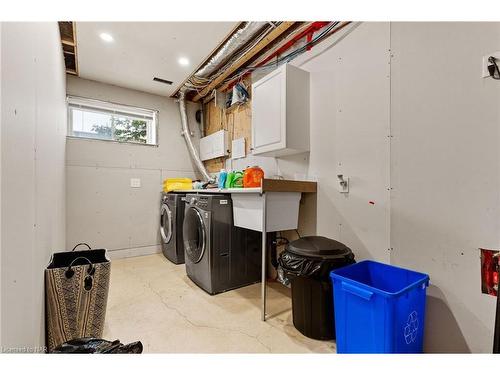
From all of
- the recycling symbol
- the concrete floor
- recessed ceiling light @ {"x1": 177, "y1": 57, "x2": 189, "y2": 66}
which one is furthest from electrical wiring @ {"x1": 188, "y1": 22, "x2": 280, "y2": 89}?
the concrete floor

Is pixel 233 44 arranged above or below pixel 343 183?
above

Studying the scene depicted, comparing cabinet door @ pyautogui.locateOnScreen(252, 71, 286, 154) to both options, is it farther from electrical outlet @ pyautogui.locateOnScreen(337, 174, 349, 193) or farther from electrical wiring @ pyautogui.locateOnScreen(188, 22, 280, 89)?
electrical outlet @ pyautogui.locateOnScreen(337, 174, 349, 193)

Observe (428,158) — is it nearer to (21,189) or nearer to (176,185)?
(21,189)

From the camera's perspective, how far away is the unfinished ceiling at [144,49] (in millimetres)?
2129

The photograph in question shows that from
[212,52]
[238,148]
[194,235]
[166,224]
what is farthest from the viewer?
[166,224]

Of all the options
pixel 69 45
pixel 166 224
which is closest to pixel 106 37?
pixel 69 45

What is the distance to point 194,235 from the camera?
8.04 feet

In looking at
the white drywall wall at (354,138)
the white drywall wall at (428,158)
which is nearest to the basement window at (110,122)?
the white drywall wall at (354,138)

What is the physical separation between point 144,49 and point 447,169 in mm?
2926

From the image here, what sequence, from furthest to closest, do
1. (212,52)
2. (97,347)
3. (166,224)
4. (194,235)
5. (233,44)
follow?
(166,224) → (212,52) → (194,235) → (233,44) → (97,347)

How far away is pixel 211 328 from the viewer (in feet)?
5.33

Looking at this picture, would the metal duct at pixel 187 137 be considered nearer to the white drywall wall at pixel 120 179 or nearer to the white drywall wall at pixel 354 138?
the white drywall wall at pixel 120 179

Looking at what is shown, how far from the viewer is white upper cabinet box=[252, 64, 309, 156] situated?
2061 mm

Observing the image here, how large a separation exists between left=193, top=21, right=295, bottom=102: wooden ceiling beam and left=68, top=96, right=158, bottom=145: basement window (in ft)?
3.26
